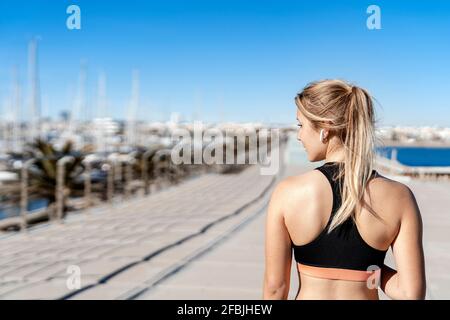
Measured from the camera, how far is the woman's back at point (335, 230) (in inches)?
41.9

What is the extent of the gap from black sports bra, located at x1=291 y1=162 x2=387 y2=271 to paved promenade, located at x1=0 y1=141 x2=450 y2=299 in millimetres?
1972

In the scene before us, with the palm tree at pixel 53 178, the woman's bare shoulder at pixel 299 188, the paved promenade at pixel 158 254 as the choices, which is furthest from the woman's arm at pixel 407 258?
the palm tree at pixel 53 178

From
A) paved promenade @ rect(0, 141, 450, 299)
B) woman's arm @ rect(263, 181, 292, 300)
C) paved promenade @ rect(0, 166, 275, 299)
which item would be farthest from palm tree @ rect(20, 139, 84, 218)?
woman's arm @ rect(263, 181, 292, 300)

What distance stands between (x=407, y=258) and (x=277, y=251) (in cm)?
27

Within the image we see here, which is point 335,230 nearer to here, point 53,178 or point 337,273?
point 337,273

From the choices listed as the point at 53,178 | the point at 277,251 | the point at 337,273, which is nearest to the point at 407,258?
the point at 337,273

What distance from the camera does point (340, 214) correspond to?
105 centimetres

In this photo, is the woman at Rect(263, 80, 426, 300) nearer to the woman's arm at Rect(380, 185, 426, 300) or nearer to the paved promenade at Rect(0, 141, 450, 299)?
the woman's arm at Rect(380, 185, 426, 300)

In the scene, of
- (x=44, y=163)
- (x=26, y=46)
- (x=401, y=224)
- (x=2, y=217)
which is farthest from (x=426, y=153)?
(x=26, y=46)

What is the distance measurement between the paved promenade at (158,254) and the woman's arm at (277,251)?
1.92m

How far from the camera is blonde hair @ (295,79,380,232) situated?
1.08 m

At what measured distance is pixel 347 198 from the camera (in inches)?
41.3

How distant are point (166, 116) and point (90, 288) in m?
34.5

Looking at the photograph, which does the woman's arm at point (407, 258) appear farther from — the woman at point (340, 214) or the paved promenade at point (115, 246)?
the paved promenade at point (115, 246)
